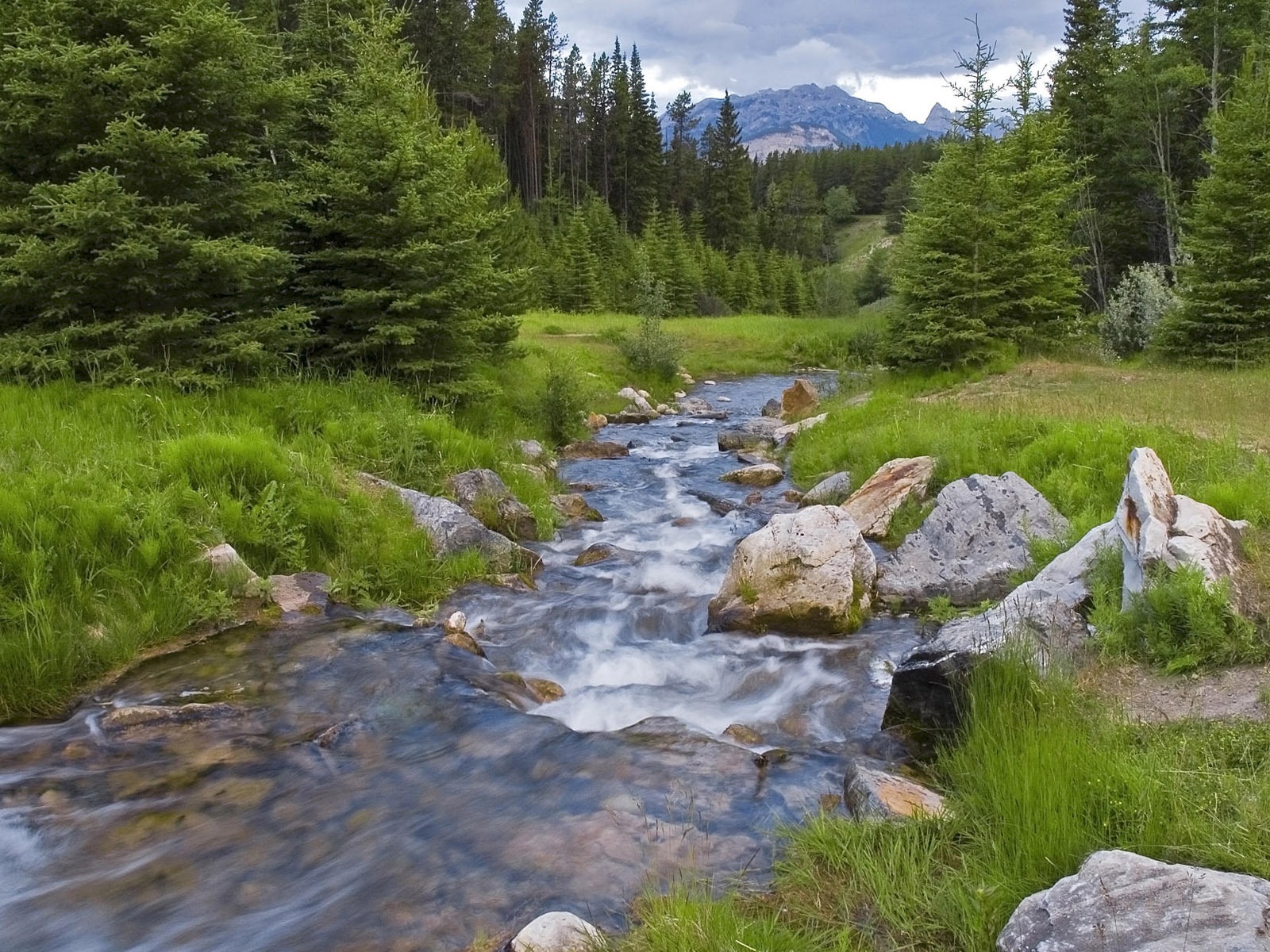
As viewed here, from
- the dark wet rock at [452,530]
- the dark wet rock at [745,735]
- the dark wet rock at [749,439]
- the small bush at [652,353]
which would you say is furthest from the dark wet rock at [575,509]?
the small bush at [652,353]

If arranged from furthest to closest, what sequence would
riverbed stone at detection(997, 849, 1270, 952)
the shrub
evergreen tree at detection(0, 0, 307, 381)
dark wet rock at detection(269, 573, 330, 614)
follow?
1. the shrub
2. evergreen tree at detection(0, 0, 307, 381)
3. dark wet rock at detection(269, 573, 330, 614)
4. riverbed stone at detection(997, 849, 1270, 952)

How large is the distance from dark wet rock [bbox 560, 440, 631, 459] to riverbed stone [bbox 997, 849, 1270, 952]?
13.0 m

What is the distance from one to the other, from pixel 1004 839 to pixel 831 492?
8011mm

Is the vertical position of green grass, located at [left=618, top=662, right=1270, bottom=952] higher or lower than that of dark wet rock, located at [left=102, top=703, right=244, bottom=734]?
higher

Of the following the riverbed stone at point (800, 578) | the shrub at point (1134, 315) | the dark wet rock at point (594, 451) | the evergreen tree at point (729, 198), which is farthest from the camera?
the evergreen tree at point (729, 198)

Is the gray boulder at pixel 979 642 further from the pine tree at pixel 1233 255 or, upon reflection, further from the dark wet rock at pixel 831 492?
the pine tree at pixel 1233 255

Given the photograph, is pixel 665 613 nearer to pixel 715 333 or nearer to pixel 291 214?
pixel 291 214

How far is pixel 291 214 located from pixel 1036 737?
436 inches

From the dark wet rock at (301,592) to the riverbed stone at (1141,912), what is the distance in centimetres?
613

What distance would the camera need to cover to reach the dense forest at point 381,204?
8945 mm

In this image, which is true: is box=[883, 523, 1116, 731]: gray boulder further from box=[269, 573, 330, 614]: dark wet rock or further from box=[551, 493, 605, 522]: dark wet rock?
box=[551, 493, 605, 522]: dark wet rock

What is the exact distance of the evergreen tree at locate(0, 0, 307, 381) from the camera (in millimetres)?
8648

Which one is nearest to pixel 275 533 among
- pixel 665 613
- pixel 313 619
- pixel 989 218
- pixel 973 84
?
pixel 313 619

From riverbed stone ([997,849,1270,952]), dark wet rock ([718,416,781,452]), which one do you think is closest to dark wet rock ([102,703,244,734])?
riverbed stone ([997,849,1270,952])
